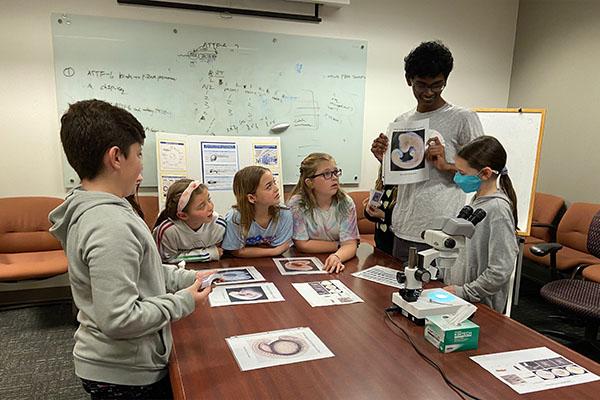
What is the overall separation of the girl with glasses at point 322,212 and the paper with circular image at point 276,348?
0.90 meters

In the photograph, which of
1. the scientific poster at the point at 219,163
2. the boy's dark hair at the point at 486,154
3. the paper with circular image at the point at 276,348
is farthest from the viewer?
the scientific poster at the point at 219,163

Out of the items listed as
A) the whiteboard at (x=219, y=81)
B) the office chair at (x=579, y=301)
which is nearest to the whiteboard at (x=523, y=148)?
the office chair at (x=579, y=301)

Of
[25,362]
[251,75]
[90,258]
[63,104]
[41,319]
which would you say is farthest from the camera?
[251,75]

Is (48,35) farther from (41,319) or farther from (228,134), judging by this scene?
(41,319)

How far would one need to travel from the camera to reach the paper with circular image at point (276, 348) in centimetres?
112

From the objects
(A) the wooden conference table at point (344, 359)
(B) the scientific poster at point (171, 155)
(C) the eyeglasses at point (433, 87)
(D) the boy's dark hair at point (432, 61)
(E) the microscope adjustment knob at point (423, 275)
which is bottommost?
(A) the wooden conference table at point (344, 359)

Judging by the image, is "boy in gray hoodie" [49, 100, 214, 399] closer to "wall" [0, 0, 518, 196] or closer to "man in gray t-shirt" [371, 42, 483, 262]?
"man in gray t-shirt" [371, 42, 483, 262]

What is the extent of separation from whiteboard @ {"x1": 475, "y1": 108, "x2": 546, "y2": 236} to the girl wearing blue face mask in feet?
5.64

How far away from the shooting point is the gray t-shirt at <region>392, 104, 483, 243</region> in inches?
77.5

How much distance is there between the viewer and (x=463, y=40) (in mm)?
4309

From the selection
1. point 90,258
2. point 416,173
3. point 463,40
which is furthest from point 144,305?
point 463,40

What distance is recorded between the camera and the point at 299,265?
1958 mm

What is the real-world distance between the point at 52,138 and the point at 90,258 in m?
2.90

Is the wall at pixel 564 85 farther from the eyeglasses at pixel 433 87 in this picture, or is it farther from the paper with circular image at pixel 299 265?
the paper with circular image at pixel 299 265
